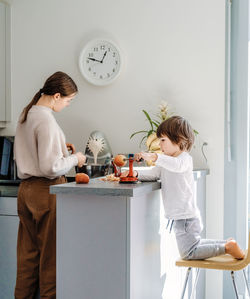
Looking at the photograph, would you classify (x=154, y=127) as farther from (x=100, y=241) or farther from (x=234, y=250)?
(x=100, y=241)

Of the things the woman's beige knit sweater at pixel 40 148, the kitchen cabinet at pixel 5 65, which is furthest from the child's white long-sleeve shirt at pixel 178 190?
the kitchen cabinet at pixel 5 65

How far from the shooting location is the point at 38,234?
224 cm

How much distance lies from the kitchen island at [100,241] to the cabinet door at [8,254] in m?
1.01

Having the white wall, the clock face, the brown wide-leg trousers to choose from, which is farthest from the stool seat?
the clock face

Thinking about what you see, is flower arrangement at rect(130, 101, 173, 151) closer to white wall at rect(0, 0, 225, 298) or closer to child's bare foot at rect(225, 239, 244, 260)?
white wall at rect(0, 0, 225, 298)

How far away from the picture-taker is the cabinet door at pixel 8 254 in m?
2.64

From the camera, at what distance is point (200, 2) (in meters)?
2.88

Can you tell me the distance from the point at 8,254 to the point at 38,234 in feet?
1.71

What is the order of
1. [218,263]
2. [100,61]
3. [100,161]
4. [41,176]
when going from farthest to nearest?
[100,61] < [100,161] < [41,176] < [218,263]

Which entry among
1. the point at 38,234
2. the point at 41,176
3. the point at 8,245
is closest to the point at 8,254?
the point at 8,245

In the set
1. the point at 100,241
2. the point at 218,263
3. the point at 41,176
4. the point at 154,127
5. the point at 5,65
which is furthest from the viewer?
the point at 5,65

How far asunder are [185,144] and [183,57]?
1.07m

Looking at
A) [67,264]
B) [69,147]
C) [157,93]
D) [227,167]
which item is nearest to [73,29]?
[157,93]

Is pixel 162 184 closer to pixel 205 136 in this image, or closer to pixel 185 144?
pixel 185 144
